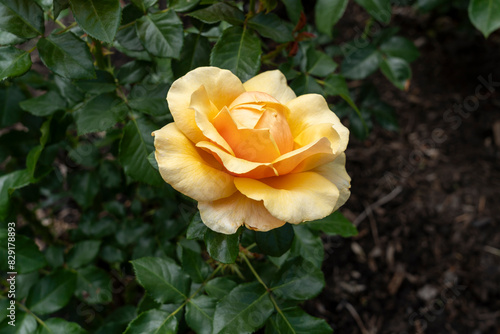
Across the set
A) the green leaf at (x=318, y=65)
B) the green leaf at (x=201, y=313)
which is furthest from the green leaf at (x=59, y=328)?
the green leaf at (x=318, y=65)

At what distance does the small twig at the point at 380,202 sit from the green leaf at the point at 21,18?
1.87m

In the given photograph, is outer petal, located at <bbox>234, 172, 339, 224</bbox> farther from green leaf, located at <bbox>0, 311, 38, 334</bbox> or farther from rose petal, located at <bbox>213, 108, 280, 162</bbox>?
green leaf, located at <bbox>0, 311, 38, 334</bbox>

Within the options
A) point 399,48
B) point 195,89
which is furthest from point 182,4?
point 399,48

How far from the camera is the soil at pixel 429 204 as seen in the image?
2.04 m

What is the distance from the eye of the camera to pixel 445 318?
2023mm

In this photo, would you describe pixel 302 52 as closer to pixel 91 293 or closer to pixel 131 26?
pixel 131 26

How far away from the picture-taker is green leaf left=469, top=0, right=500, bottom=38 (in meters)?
1.28

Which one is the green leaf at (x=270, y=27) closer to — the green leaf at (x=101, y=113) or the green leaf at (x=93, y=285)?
the green leaf at (x=101, y=113)

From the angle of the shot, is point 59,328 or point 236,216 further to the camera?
point 59,328

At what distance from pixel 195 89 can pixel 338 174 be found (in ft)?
1.13

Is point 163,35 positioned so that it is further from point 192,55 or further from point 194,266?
point 194,266

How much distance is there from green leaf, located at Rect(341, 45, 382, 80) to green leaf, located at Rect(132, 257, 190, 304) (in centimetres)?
113

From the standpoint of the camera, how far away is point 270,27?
1076mm

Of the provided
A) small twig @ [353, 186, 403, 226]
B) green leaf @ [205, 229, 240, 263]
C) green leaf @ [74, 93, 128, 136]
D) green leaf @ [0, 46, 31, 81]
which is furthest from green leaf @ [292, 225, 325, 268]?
small twig @ [353, 186, 403, 226]
